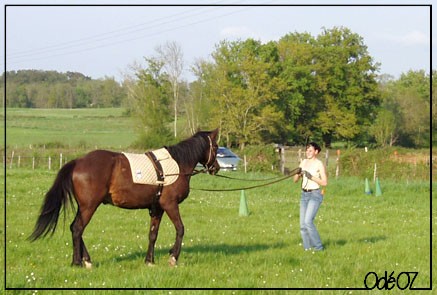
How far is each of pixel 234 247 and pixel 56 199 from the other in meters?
3.44

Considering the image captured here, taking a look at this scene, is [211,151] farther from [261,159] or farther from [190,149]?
[261,159]

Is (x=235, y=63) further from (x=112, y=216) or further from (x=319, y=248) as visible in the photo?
(x=319, y=248)

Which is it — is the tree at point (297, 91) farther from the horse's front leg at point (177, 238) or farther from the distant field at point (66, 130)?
the horse's front leg at point (177, 238)

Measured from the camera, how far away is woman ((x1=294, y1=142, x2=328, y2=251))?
1003 cm

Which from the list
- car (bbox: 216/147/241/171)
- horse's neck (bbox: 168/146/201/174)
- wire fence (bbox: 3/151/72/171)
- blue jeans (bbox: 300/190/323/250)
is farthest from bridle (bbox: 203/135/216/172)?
wire fence (bbox: 3/151/72/171)

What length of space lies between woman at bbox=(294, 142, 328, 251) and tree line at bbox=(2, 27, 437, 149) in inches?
141

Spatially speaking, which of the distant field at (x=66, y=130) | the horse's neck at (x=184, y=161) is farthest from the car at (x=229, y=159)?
the horse's neck at (x=184, y=161)

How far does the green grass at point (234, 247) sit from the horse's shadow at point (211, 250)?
18mm

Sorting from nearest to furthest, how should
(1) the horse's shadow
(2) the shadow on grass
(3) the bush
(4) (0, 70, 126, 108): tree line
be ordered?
(1) the horse's shadow < (2) the shadow on grass < (4) (0, 70, 126, 108): tree line < (3) the bush

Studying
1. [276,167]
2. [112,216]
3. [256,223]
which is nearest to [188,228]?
[256,223]

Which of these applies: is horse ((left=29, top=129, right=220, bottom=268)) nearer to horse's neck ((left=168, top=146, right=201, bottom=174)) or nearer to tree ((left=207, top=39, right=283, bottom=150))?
horse's neck ((left=168, top=146, right=201, bottom=174))


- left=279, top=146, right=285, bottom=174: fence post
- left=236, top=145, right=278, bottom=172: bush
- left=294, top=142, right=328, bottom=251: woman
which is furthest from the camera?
left=236, top=145, right=278, bottom=172: bush

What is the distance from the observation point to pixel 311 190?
10.2 metres

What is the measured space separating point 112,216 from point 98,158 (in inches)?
287
